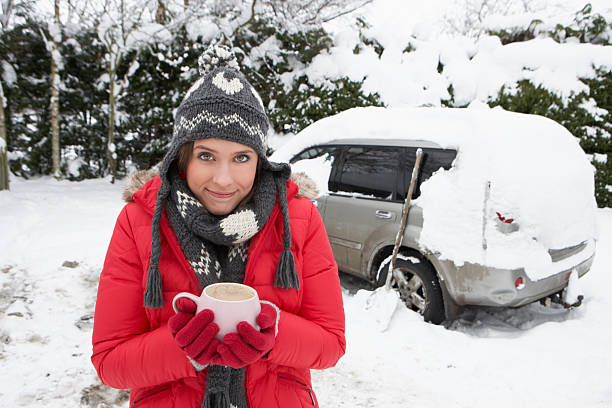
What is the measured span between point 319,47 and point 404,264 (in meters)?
7.04

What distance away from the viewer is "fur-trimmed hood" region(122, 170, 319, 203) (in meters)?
1.34

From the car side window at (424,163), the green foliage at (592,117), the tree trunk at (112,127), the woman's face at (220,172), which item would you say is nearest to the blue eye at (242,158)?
the woman's face at (220,172)

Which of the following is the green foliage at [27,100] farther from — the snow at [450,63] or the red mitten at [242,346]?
the red mitten at [242,346]

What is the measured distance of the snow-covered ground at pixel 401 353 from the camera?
2461 millimetres

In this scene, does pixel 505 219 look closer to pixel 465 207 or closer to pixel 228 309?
pixel 465 207

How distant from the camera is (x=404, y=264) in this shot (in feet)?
11.4


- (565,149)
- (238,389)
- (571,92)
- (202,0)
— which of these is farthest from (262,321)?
(202,0)

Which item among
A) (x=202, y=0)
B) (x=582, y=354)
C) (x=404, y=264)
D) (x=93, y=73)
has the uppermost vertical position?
(x=202, y=0)

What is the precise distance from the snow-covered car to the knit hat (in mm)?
A: 2238

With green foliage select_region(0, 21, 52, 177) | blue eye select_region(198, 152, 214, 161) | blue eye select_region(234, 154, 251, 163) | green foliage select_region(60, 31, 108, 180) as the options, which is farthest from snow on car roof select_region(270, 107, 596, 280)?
green foliage select_region(0, 21, 52, 177)

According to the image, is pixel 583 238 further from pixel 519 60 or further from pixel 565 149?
pixel 519 60

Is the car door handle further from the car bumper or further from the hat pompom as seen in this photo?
the hat pompom

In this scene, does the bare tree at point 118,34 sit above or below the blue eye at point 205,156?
above

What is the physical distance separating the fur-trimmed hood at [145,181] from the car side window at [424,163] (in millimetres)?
2097
